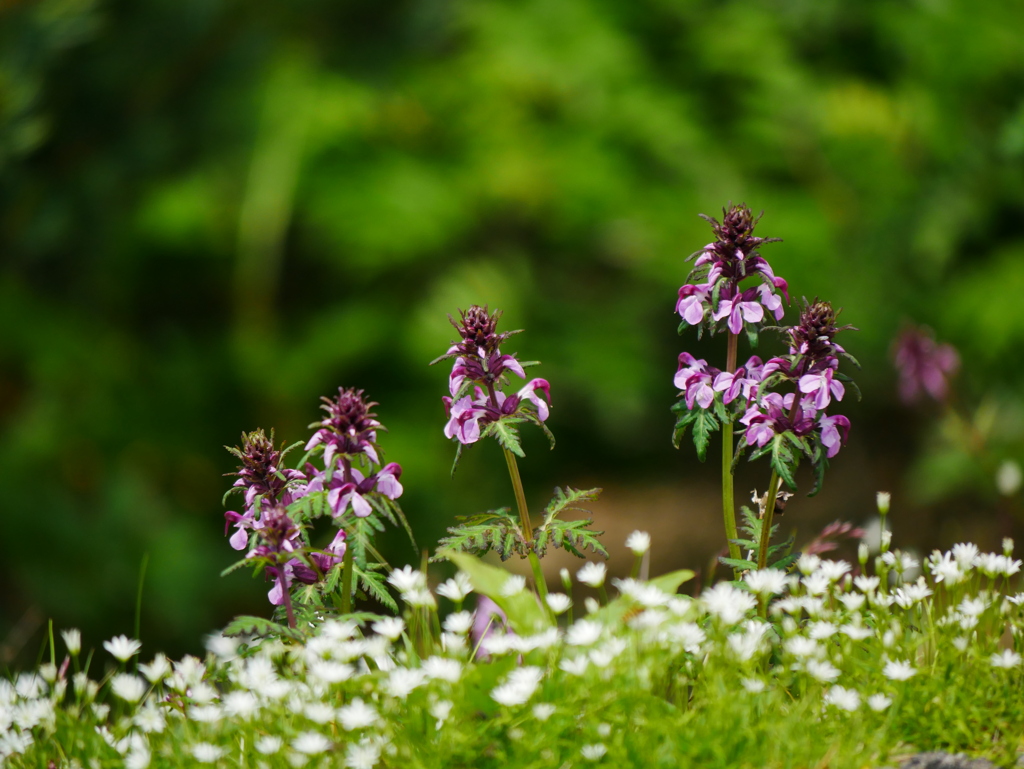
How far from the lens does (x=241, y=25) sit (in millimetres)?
4727

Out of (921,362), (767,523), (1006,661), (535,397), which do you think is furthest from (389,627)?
(921,362)

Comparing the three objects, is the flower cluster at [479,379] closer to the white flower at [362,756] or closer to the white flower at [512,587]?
the white flower at [512,587]

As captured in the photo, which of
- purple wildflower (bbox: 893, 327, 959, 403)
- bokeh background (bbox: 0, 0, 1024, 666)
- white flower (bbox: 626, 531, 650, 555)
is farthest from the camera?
bokeh background (bbox: 0, 0, 1024, 666)

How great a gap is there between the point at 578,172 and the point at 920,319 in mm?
2441

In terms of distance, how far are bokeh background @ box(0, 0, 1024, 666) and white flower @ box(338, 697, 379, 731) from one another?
10.7ft

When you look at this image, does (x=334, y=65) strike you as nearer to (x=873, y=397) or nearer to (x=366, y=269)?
(x=366, y=269)

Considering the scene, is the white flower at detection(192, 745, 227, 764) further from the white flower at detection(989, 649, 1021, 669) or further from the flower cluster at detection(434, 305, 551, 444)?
the white flower at detection(989, 649, 1021, 669)

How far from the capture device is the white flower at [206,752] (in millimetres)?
1324

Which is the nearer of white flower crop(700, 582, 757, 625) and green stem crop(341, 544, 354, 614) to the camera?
white flower crop(700, 582, 757, 625)

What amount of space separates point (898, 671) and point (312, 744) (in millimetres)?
944

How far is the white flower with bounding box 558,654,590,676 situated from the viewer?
139cm

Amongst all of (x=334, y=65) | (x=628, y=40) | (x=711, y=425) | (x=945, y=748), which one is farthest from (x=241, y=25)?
(x=945, y=748)

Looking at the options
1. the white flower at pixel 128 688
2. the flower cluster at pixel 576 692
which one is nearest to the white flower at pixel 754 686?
the flower cluster at pixel 576 692

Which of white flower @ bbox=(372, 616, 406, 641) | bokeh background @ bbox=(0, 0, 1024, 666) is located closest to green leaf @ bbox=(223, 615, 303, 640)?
white flower @ bbox=(372, 616, 406, 641)
